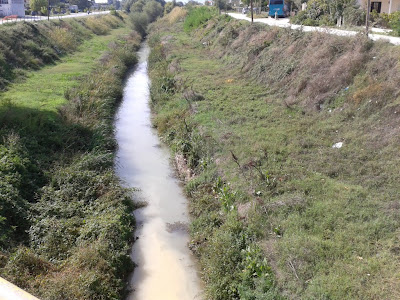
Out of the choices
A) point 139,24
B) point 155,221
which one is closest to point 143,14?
point 139,24

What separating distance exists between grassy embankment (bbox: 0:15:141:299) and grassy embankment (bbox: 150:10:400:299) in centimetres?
230

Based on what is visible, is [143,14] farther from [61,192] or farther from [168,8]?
[61,192]

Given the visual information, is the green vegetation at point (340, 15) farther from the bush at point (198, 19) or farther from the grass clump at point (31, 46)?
the grass clump at point (31, 46)

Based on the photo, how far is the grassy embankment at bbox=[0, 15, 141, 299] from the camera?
23.4ft

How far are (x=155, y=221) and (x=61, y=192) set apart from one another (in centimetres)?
274

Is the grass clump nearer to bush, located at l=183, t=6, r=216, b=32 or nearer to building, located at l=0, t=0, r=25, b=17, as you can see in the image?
bush, located at l=183, t=6, r=216, b=32

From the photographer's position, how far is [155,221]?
10328 mm

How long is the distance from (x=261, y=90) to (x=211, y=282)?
1143 cm

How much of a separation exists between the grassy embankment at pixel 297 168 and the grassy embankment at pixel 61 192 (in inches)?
90.4

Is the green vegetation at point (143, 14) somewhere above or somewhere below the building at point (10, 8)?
below

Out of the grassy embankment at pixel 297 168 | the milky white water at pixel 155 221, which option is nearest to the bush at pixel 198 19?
the grassy embankment at pixel 297 168

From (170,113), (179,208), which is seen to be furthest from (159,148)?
(179,208)

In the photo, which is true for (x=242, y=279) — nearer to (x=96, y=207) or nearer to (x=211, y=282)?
(x=211, y=282)

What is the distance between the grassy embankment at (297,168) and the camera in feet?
21.8
